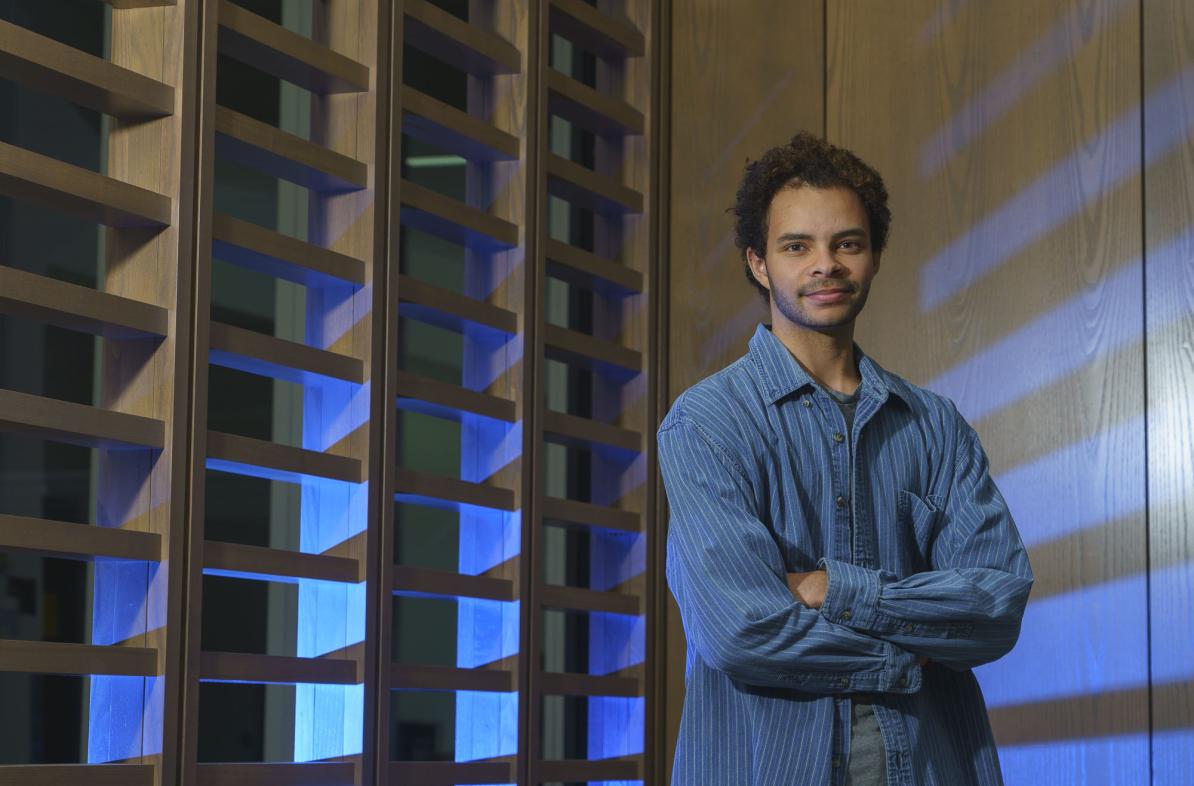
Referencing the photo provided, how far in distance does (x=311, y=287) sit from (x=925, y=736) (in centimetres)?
135

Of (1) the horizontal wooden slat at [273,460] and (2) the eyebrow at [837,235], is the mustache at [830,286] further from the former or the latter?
(1) the horizontal wooden slat at [273,460]

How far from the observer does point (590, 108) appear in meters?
3.43

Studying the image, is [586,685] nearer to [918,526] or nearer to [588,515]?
[588,515]

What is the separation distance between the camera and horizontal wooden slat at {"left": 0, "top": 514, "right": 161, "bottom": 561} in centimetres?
198

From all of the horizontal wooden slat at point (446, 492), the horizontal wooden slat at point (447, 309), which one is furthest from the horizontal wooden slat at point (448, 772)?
the horizontal wooden slat at point (447, 309)

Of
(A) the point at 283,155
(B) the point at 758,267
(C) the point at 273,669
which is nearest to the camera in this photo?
(B) the point at 758,267

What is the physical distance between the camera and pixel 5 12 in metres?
3.43

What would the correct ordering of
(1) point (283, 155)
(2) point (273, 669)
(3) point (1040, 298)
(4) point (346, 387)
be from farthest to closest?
(3) point (1040, 298) < (4) point (346, 387) < (1) point (283, 155) < (2) point (273, 669)

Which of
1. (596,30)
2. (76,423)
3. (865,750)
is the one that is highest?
(596,30)

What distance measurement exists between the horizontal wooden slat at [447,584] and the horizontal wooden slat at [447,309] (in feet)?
1.54

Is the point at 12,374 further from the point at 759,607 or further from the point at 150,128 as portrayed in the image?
the point at 759,607

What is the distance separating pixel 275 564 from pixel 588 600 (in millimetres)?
1033

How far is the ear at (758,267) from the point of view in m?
2.19

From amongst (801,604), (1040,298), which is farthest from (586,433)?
(801,604)
